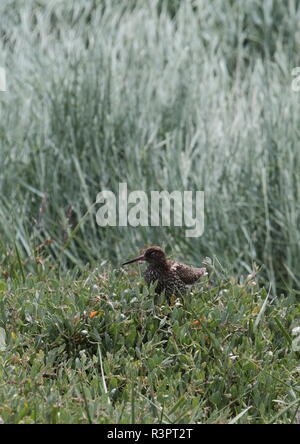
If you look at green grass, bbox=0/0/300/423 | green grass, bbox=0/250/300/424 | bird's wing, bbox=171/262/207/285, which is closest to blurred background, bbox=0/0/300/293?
green grass, bbox=0/0/300/423

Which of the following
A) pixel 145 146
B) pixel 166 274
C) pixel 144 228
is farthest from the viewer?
pixel 145 146

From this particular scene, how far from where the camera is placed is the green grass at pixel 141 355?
2.86 metres

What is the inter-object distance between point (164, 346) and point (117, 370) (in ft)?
1.00

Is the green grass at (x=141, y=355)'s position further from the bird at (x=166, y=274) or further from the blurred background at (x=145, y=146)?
the blurred background at (x=145, y=146)

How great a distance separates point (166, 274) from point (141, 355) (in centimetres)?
58

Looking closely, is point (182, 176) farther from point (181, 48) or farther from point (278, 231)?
point (181, 48)

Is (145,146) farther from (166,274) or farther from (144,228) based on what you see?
(166,274)

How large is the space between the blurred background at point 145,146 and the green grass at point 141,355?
1.34 m

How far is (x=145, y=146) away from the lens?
5598 millimetres

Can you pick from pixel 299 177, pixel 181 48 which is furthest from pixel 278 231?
pixel 181 48

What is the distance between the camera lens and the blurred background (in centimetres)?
530

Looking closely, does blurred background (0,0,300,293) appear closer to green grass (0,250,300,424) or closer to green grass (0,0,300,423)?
green grass (0,0,300,423)

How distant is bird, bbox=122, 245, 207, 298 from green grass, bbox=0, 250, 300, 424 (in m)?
0.06

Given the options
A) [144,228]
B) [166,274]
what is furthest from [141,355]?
[144,228]
